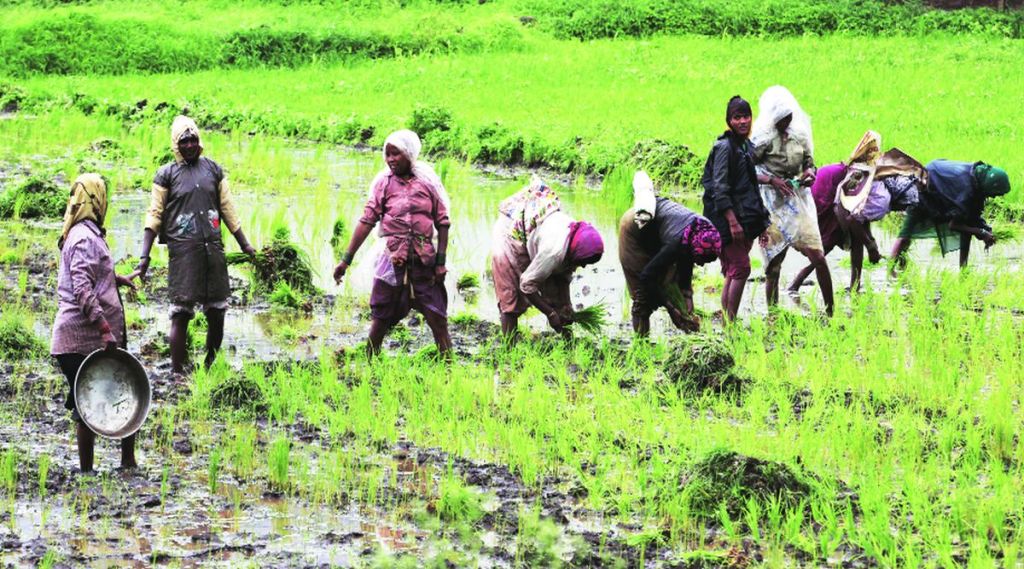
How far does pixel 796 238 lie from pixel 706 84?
10.6 meters

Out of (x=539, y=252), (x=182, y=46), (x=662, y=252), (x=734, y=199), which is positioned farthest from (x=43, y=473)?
(x=182, y=46)

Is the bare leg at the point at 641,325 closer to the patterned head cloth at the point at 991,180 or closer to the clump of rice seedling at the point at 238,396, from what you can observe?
the clump of rice seedling at the point at 238,396

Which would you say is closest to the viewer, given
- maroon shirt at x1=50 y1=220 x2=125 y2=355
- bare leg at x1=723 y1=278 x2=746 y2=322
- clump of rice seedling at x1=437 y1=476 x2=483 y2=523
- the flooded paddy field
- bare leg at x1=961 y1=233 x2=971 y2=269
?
the flooded paddy field

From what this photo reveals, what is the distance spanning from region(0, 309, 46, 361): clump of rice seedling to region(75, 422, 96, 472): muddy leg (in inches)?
83.9

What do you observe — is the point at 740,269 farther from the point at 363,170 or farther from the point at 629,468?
the point at 363,170

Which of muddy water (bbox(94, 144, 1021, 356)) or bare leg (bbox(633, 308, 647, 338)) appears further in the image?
muddy water (bbox(94, 144, 1021, 356))

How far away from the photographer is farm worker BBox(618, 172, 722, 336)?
7.39 meters

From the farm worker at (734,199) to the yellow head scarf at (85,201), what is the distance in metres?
3.43

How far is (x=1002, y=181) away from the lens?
902cm

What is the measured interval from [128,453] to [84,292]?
2.40 ft

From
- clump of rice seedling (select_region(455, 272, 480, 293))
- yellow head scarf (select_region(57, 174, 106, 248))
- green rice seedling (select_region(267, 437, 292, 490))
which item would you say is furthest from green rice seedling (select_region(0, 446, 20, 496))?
clump of rice seedling (select_region(455, 272, 480, 293))

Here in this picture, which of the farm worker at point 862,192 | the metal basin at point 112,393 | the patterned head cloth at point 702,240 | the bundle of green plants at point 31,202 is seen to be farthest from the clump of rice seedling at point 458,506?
the bundle of green plants at point 31,202

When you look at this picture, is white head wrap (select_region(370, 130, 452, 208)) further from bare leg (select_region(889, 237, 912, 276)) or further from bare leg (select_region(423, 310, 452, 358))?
bare leg (select_region(889, 237, 912, 276))

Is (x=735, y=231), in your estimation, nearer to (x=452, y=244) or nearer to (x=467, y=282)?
(x=467, y=282)
